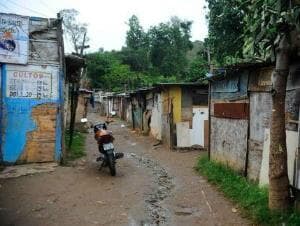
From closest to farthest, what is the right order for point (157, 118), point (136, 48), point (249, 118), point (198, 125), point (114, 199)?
point (114, 199) → point (249, 118) → point (198, 125) → point (157, 118) → point (136, 48)

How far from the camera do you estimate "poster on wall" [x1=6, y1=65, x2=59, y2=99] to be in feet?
38.0

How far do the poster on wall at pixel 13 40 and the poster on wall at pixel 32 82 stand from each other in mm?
254

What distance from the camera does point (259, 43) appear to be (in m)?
7.08

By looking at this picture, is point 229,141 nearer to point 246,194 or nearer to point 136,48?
point 246,194

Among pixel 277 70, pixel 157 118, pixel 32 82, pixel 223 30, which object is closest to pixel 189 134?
pixel 157 118

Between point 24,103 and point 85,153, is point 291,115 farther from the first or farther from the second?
point 85,153

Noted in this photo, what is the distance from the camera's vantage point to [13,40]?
11617 mm

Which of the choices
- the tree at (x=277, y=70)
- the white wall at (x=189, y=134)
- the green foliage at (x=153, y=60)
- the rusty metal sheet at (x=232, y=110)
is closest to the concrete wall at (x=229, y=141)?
the rusty metal sheet at (x=232, y=110)

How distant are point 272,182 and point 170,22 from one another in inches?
1879

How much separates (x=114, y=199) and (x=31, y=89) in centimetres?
484

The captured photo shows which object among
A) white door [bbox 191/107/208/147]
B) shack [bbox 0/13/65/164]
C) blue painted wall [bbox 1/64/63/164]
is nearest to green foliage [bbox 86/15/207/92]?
white door [bbox 191/107/208/147]

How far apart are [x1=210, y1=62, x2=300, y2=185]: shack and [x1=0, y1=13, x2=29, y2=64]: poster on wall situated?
18.8 ft

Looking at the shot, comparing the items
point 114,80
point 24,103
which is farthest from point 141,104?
point 114,80

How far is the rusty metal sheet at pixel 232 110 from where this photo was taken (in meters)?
10.2
